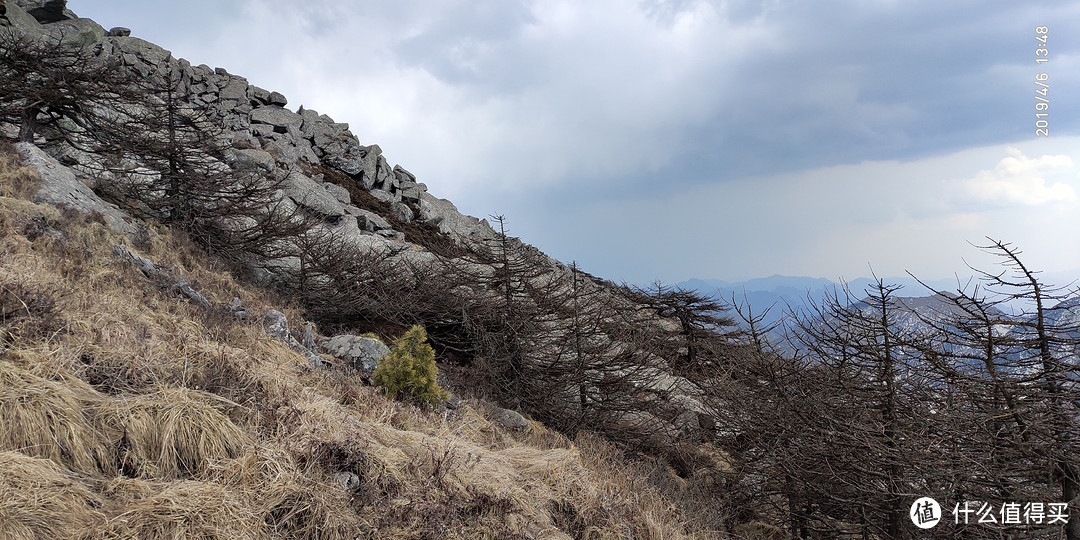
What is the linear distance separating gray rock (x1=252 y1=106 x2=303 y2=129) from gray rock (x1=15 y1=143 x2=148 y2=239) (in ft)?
85.5

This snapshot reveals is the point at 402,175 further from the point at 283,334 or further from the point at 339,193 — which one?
the point at 283,334

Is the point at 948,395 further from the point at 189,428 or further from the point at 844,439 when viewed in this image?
the point at 189,428

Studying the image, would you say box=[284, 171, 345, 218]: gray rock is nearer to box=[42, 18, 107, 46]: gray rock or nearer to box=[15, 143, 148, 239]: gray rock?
box=[15, 143, 148, 239]: gray rock

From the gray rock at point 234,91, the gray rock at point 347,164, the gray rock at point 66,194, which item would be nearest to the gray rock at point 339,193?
the gray rock at point 347,164

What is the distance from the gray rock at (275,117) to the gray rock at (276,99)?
106 cm

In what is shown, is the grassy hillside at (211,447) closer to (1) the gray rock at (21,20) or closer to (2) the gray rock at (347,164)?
(2) the gray rock at (347,164)

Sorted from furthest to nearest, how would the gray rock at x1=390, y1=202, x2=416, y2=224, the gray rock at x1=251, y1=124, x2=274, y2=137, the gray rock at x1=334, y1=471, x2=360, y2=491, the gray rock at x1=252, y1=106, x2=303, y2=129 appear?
the gray rock at x1=252, y1=106, x2=303, y2=129
the gray rock at x1=251, y1=124, x2=274, y2=137
the gray rock at x1=390, y1=202, x2=416, y2=224
the gray rock at x1=334, y1=471, x2=360, y2=491

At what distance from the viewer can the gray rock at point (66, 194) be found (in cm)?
1093

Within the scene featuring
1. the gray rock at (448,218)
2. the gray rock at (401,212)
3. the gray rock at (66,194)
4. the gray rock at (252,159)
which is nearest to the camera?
the gray rock at (66,194)

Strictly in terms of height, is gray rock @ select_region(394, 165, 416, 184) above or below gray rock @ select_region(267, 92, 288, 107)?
below

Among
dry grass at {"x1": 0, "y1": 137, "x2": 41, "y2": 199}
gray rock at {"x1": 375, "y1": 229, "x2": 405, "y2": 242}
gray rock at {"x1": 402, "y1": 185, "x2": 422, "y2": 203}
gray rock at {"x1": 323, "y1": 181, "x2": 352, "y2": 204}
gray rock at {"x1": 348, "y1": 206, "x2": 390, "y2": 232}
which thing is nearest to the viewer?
dry grass at {"x1": 0, "y1": 137, "x2": 41, "y2": 199}

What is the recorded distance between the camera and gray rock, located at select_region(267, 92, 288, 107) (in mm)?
39406

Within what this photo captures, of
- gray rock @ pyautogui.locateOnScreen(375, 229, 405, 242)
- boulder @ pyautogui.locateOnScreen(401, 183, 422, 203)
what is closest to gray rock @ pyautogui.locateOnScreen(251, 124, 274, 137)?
boulder @ pyautogui.locateOnScreen(401, 183, 422, 203)

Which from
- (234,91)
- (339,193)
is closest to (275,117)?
(234,91)
